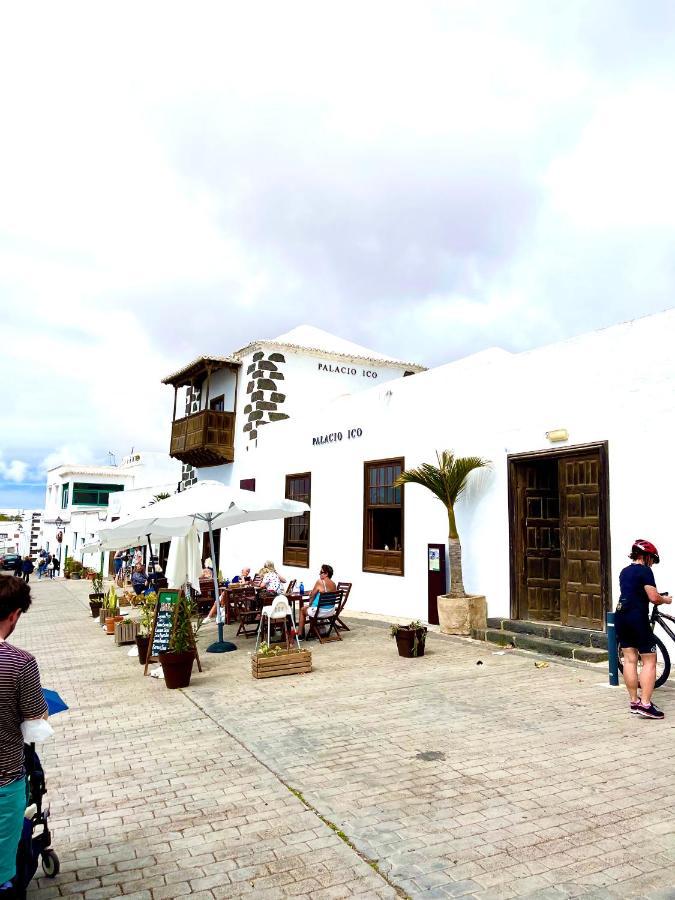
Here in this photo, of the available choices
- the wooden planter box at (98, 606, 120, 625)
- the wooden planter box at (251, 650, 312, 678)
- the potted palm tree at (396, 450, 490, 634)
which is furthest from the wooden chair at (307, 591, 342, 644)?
the wooden planter box at (98, 606, 120, 625)

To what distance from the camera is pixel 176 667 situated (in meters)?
6.76

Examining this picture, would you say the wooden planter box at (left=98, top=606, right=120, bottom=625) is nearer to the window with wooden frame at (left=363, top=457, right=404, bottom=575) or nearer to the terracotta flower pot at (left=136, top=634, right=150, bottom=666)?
the terracotta flower pot at (left=136, top=634, right=150, bottom=666)

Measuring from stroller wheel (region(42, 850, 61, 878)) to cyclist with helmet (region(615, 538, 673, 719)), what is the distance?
4.46m

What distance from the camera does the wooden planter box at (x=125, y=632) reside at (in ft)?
32.7

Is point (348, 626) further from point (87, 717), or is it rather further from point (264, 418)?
point (264, 418)

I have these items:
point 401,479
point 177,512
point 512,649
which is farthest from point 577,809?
point 401,479

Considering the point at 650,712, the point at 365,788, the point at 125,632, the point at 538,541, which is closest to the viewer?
the point at 365,788

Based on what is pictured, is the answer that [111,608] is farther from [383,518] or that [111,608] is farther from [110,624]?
[383,518]

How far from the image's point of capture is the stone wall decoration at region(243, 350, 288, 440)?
17562mm

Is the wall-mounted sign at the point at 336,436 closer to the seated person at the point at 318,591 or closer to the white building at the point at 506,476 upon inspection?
the white building at the point at 506,476

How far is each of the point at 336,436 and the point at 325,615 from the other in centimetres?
470

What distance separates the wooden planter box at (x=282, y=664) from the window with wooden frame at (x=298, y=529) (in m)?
6.83

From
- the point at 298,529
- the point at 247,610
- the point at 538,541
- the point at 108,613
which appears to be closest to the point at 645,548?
the point at 538,541

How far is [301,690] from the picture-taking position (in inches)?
257
